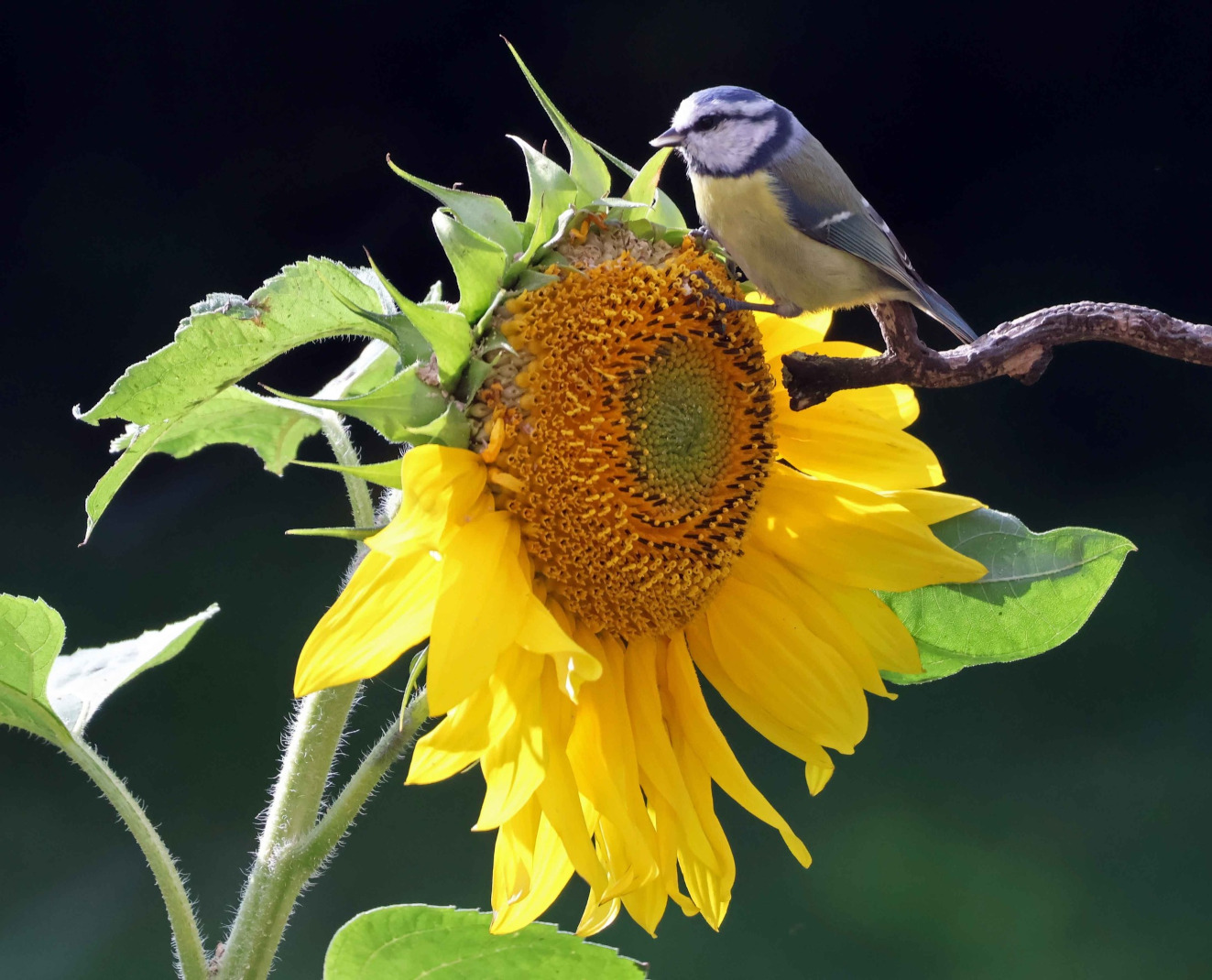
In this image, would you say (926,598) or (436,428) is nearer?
(436,428)

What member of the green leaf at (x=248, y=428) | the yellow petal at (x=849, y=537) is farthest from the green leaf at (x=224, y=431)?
the yellow petal at (x=849, y=537)

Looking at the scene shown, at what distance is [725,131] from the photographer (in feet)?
1.57

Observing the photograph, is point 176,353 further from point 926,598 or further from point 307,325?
point 926,598

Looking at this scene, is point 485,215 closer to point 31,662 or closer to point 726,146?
point 726,146

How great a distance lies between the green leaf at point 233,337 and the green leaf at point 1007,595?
26 centimetres

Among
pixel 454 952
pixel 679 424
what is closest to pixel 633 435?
pixel 679 424

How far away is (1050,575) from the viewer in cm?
45

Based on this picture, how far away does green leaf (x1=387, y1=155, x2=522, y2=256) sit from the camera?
372 millimetres

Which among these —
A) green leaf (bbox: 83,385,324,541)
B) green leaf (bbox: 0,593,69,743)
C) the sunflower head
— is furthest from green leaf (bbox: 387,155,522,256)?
green leaf (bbox: 0,593,69,743)

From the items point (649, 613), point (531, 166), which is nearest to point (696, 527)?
point (649, 613)

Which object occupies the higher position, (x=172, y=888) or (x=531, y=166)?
(x=531, y=166)

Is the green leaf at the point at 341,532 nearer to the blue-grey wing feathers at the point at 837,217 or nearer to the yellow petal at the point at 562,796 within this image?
the yellow petal at the point at 562,796

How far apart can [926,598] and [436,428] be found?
242 millimetres

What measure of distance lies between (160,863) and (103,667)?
164 millimetres
